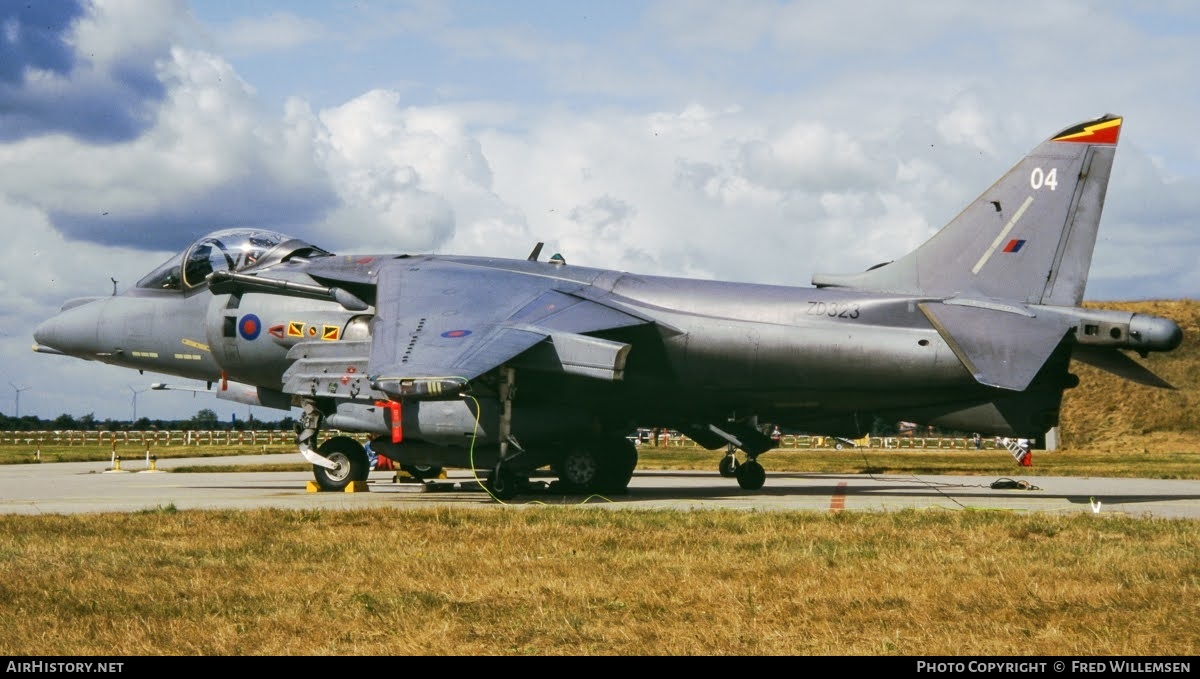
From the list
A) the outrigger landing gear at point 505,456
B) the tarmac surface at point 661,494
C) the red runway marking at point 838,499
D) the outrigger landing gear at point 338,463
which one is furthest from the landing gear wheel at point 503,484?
the red runway marking at point 838,499

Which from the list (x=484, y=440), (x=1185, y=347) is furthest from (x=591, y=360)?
(x=1185, y=347)

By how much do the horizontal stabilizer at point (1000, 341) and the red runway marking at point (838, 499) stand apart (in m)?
2.74

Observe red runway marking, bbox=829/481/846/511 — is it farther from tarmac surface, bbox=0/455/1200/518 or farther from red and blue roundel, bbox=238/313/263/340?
red and blue roundel, bbox=238/313/263/340

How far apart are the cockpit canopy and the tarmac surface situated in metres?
3.99

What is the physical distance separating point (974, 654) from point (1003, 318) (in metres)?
12.2

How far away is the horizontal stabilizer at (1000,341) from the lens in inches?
677

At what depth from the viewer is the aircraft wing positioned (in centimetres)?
1645

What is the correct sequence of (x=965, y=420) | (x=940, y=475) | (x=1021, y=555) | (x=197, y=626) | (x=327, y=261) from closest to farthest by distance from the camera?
(x=197, y=626) → (x=1021, y=555) → (x=965, y=420) → (x=327, y=261) → (x=940, y=475)

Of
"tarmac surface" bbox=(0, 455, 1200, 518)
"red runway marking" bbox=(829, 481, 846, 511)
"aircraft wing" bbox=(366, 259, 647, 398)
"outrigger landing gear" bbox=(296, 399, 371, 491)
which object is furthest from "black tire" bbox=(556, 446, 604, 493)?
"red runway marking" bbox=(829, 481, 846, 511)

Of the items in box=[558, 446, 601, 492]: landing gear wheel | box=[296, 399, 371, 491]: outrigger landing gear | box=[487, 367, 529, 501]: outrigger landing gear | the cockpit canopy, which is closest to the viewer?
box=[487, 367, 529, 501]: outrigger landing gear

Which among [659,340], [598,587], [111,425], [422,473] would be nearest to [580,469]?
[659,340]

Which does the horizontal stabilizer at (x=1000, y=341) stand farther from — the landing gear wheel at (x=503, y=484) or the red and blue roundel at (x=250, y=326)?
the red and blue roundel at (x=250, y=326)

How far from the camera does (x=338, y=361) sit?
19656mm

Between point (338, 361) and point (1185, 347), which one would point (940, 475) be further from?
point (1185, 347)
